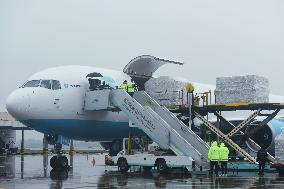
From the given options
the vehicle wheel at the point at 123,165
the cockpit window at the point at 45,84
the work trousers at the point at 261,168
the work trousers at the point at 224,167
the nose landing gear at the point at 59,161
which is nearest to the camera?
the work trousers at the point at 224,167

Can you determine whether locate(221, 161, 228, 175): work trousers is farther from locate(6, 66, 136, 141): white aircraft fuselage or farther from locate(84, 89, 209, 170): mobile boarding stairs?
locate(6, 66, 136, 141): white aircraft fuselage

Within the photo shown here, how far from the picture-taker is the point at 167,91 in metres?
24.8

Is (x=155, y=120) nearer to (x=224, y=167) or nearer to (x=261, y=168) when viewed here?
(x=224, y=167)

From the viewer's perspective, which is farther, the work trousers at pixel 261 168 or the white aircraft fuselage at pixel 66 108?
the white aircraft fuselage at pixel 66 108

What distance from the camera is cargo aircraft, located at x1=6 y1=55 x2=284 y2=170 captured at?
2128cm

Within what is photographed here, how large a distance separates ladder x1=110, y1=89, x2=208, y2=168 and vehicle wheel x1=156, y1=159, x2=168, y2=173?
643mm

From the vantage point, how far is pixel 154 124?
21.6 metres

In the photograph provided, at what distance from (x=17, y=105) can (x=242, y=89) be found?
32.3ft

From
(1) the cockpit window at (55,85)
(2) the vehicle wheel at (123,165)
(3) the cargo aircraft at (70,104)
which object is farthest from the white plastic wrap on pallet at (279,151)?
(1) the cockpit window at (55,85)

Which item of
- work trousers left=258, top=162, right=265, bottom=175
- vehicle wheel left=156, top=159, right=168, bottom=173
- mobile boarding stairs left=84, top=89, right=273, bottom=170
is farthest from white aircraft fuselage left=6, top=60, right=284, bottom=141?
work trousers left=258, top=162, right=265, bottom=175

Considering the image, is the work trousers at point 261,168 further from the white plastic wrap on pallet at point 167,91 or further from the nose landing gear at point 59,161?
the nose landing gear at point 59,161

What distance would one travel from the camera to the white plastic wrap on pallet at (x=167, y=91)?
81.0 feet

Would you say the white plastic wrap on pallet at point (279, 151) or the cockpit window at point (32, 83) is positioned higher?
the cockpit window at point (32, 83)

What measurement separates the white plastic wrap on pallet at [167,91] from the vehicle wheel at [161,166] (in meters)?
4.30
